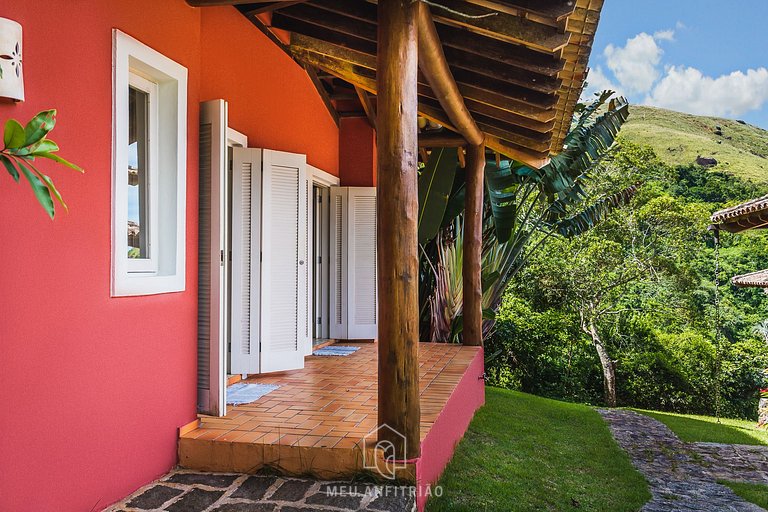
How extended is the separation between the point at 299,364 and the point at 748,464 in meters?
5.57

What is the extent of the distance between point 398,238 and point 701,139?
121 ft

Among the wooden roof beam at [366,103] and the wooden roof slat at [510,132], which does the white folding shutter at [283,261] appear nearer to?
the wooden roof slat at [510,132]

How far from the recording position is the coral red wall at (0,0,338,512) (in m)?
2.54

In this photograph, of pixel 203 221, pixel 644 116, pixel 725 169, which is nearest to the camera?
pixel 203 221

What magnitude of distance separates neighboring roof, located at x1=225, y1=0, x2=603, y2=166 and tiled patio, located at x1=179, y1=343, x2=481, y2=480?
97.6 inches

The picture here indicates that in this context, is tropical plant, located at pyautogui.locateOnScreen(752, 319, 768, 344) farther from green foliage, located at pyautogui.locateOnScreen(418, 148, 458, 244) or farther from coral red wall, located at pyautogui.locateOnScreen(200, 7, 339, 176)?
Result: coral red wall, located at pyautogui.locateOnScreen(200, 7, 339, 176)

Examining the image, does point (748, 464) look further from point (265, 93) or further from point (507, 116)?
point (265, 93)

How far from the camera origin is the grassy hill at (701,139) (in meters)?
30.6

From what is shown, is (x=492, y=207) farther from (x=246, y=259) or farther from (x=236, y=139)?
(x=236, y=139)

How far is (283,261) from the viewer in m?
5.98

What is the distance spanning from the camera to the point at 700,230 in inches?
677

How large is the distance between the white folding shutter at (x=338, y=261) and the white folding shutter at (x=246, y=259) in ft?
8.56

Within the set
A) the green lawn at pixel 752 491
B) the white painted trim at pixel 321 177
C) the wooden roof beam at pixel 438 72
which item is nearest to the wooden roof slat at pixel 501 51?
the wooden roof beam at pixel 438 72

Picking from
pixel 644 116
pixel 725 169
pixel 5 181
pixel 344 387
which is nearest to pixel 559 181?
pixel 344 387
